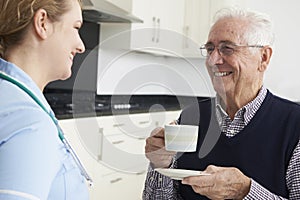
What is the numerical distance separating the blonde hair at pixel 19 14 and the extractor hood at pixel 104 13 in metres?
1.82

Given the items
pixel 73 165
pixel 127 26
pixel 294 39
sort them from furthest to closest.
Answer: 1. pixel 294 39
2. pixel 127 26
3. pixel 73 165

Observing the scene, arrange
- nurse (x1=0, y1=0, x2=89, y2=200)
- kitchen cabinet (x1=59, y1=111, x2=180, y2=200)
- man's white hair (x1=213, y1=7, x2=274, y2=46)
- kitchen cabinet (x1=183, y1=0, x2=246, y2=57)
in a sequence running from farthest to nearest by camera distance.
Result: kitchen cabinet (x1=183, y1=0, x2=246, y2=57), kitchen cabinet (x1=59, y1=111, x2=180, y2=200), man's white hair (x1=213, y1=7, x2=274, y2=46), nurse (x1=0, y1=0, x2=89, y2=200)

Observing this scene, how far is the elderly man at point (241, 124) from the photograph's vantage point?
53.7 inches

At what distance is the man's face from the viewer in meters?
1.51

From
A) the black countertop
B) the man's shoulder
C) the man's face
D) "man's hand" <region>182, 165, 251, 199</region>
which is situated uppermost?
the man's face

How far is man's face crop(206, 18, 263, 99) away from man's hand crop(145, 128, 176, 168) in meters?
0.30

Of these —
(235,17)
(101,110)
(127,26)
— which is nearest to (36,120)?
(235,17)

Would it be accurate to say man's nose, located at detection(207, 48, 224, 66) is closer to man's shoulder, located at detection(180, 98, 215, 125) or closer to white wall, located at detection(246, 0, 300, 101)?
man's shoulder, located at detection(180, 98, 215, 125)

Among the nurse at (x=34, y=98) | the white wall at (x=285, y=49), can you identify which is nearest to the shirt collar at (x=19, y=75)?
the nurse at (x=34, y=98)

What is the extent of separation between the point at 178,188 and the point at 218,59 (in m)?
0.48

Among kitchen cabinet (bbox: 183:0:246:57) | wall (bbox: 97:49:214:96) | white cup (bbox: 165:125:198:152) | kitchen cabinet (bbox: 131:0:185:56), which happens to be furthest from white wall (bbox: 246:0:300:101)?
white cup (bbox: 165:125:198:152)

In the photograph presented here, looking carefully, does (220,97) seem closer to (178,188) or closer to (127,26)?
(178,188)

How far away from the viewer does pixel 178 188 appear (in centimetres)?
152

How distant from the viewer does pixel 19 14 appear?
81 centimetres
